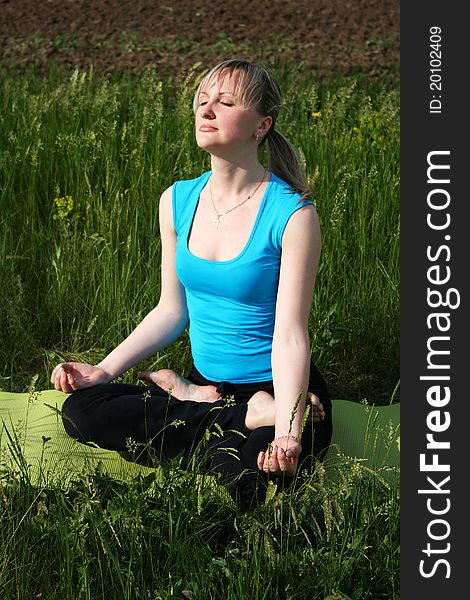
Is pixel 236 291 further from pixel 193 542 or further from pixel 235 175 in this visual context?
pixel 193 542

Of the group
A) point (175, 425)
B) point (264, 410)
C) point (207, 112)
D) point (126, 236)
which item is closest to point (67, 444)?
point (175, 425)

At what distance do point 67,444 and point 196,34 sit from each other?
5.46 meters

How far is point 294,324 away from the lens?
3.04 metres

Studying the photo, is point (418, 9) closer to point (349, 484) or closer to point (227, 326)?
point (227, 326)

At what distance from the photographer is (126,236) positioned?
14.6ft

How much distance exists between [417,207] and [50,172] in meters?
2.36

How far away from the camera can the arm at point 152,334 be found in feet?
10.8

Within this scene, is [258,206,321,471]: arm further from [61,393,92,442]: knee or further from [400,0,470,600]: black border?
[61,393,92,442]: knee

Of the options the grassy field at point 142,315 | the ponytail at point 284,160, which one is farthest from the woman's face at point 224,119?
the grassy field at point 142,315

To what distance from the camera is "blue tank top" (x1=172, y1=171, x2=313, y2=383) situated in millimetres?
3137

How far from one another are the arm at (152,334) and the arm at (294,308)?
1.59ft

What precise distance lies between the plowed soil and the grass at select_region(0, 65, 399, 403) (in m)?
2.10

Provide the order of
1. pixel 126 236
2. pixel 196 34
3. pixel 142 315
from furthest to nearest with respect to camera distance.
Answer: pixel 196 34, pixel 126 236, pixel 142 315

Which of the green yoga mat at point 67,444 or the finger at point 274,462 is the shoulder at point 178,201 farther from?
the finger at point 274,462
